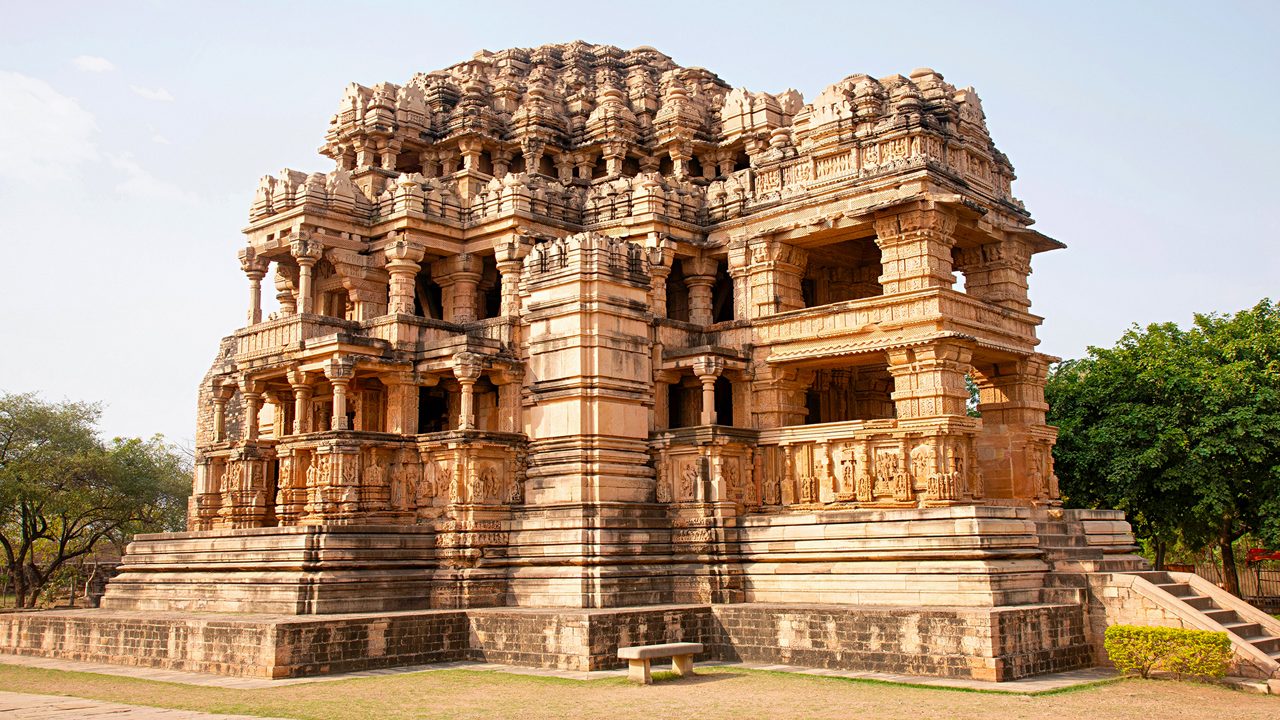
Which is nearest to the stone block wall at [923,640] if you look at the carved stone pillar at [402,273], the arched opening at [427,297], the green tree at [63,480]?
the carved stone pillar at [402,273]

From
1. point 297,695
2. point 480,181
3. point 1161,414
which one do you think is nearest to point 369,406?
point 480,181

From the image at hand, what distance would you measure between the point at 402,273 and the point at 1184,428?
17.9 metres

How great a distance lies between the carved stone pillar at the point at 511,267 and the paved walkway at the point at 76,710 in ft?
37.6

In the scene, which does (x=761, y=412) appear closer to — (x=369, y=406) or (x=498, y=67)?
(x=369, y=406)

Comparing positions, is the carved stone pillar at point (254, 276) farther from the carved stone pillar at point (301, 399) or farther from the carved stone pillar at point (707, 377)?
the carved stone pillar at point (707, 377)

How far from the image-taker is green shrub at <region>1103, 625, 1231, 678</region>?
15320 mm

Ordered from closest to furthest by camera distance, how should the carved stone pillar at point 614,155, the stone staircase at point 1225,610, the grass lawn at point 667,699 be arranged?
the grass lawn at point 667,699 → the stone staircase at point 1225,610 → the carved stone pillar at point 614,155

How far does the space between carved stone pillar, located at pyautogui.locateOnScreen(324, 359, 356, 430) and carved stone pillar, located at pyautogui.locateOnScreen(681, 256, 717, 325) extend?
287 inches

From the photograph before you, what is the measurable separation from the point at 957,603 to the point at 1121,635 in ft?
7.87

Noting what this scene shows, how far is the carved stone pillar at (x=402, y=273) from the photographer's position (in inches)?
963

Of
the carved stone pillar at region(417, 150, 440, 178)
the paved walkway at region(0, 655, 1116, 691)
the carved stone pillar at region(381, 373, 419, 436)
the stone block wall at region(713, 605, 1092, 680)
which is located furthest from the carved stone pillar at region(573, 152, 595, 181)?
the paved walkway at region(0, 655, 1116, 691)

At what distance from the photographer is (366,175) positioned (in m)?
27.2

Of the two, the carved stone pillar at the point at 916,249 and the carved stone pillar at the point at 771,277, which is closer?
the carved stone pillar at the point at 916,249

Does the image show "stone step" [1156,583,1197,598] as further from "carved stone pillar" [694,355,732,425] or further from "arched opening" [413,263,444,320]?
"arched opening" [413,263,444,320]
